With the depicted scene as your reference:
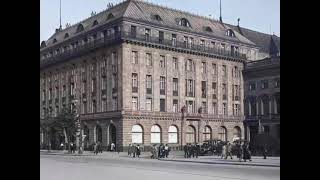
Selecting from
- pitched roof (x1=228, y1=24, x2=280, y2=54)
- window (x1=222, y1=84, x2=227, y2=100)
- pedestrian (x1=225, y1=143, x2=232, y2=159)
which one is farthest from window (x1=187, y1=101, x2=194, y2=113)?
pitched roof (x1=228, y1=24, x2=280, y2=54)

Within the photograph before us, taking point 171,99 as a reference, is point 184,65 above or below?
above

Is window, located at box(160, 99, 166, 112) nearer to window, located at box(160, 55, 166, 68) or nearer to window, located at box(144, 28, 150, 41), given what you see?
window, located at box(160, 55, 166, 68)

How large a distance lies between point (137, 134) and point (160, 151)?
33 cm

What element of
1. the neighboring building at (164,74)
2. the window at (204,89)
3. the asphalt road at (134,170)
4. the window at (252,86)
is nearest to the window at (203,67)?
the neighboring building at (164,74)

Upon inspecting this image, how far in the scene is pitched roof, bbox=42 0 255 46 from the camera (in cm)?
426

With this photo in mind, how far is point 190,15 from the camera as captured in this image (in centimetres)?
421

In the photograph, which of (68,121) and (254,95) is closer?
(254,95)

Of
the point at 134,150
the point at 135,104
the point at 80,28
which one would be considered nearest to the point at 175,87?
the point at 135,104

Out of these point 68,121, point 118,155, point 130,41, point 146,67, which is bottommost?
point 118,155

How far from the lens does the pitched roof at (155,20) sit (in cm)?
426

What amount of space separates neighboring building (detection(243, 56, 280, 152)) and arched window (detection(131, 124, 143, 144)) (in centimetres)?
115
